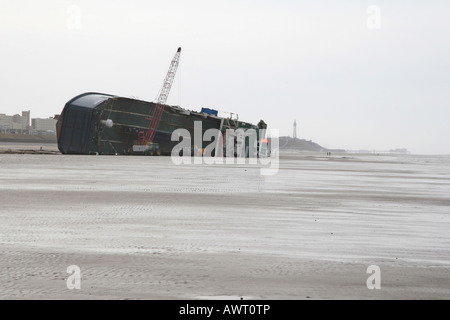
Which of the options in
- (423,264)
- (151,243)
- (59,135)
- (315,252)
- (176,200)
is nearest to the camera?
(423,264)

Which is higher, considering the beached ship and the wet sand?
the beached ship

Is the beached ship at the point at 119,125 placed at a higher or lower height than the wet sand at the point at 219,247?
higher

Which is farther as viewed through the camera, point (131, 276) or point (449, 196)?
point (449, 196)

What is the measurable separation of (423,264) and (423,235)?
5.89 meters

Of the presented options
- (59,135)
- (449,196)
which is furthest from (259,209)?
(59,135)

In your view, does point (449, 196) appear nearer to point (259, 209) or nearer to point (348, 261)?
point (259, 209)

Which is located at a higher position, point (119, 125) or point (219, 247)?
point (119, 125)

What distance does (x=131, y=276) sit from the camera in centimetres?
1391

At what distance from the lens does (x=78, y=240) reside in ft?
63.1

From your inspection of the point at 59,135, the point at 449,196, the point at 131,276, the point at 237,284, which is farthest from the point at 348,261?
the point at 59,135

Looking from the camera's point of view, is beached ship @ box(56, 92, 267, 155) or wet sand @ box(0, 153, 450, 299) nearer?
wet sand @ box(0, 153, 450, 299)

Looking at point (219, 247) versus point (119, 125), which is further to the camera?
point (119, 125)

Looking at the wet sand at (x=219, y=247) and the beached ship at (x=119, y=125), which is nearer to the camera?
the wet sand at (x=219, y=247)

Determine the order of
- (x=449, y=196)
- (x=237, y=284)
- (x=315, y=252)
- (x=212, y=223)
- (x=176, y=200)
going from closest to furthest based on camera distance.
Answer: (x=237, y=284) → (x=315, y=252) → (x=212, y=223) → (x=176, y=200) → (x=449, y=196)
